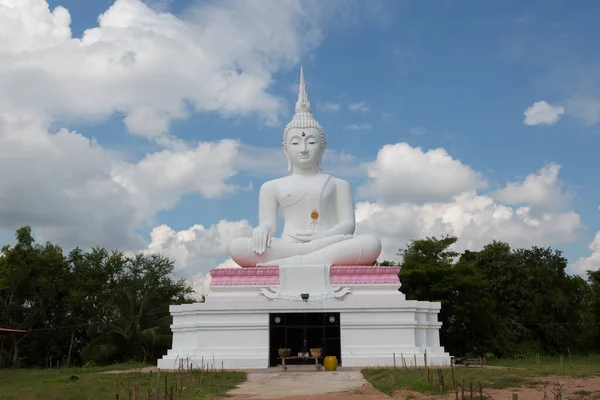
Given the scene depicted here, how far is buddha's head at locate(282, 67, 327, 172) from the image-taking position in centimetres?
2086

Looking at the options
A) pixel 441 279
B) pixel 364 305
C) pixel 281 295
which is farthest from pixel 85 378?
pixel 441 279

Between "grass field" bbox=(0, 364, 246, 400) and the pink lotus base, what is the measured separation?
377 cm

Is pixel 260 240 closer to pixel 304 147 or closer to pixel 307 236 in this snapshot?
pixel 307 236

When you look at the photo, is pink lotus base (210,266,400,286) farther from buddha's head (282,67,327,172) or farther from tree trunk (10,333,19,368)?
tree trunk (10,333,19,368)

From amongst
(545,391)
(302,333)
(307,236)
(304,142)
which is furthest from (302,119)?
(545,391)

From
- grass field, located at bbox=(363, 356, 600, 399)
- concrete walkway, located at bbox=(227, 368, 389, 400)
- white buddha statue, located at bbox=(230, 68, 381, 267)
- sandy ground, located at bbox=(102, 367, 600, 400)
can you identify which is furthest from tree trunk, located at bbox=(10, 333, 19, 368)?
grass field, located at bbox=(363, 356, 600, 399)

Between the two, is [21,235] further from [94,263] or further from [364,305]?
[364,305]

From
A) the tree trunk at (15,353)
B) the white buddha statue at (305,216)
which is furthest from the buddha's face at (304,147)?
the tree trunk at (15,353)

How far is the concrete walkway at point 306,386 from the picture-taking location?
10.6 meters

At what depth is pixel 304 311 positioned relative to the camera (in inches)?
668

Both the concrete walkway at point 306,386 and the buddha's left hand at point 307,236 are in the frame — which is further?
the buddha's left hand at point 307,236

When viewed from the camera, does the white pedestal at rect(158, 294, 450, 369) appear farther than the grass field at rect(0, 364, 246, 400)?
Yes

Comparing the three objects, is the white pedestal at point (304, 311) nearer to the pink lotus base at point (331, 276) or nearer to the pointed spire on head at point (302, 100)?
the pink lotus base at point (331, 276)

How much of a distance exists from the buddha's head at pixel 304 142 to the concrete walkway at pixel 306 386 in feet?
26.2
